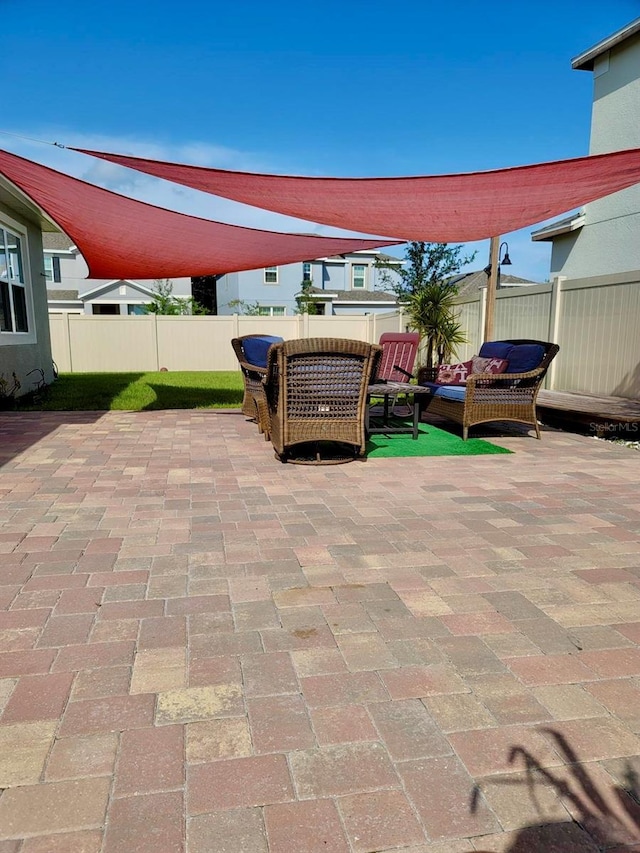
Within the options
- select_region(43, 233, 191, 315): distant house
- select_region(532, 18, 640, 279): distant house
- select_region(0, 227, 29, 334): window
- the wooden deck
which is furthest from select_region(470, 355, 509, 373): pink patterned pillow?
select_region(43, 233, 191, 315): distant house

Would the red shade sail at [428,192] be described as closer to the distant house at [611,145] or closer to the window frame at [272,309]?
the distant house at [611,145]

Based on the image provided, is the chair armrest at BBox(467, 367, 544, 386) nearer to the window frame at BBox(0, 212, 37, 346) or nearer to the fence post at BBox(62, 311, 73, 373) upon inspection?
the window frame at BBox(0, 212, 37, 346)

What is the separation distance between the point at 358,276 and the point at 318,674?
30.3 m

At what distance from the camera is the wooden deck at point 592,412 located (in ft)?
19.0

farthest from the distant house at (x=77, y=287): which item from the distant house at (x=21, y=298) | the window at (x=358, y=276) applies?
the distant house at (x=21, y=298)

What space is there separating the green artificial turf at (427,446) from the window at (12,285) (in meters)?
6.17

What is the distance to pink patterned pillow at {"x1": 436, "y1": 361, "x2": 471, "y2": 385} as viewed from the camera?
6711 mm

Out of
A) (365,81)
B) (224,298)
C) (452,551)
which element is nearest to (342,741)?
(452,551)

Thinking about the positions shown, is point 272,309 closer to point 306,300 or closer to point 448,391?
point 306,300

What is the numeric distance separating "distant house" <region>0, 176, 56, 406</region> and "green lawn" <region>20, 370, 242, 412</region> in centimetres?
45

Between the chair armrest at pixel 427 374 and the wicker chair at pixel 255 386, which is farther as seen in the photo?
the chair armrest at pixel 427 374

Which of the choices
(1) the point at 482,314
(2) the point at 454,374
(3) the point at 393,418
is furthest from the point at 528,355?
(1) the point at 482,314

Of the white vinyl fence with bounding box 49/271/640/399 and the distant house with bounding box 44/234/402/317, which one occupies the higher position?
the distant house with bounding box 44/234/402/317

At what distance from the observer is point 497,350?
6484 mm
